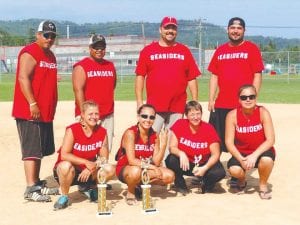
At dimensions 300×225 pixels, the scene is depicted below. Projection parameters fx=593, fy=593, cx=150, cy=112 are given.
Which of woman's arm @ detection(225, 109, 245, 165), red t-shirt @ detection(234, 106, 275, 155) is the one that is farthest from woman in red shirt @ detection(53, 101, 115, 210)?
red t-shirt @ detection(234, 106, 275, 155)

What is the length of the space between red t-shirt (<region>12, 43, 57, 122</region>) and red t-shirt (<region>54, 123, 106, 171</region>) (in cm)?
51

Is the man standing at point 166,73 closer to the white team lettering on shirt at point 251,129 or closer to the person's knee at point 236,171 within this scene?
the white team lettering on shirt at point 251,129

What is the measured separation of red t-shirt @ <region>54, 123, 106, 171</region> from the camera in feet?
22.3

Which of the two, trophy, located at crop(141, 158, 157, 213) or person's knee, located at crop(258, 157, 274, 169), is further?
person's knee, located at crop(258, 157, 274, 169)

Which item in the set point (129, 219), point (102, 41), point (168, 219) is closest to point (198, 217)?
point (168, 219)

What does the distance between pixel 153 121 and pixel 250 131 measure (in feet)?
3.97

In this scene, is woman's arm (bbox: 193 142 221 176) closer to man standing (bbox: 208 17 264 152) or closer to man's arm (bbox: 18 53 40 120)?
man standing (bbox: 208 17 264 152)

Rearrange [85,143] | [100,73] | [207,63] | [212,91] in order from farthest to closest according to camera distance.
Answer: [207,63] → [212,91] → [100,73] → [85,143]

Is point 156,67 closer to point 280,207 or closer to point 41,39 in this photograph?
point 41,39

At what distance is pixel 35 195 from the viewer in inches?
274

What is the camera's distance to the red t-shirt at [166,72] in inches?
294

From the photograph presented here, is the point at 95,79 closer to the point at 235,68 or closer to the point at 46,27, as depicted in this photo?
the point at 46,27

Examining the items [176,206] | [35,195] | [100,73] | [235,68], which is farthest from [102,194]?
[235,68]

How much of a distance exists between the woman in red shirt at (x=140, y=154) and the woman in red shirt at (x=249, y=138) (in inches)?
32.5
